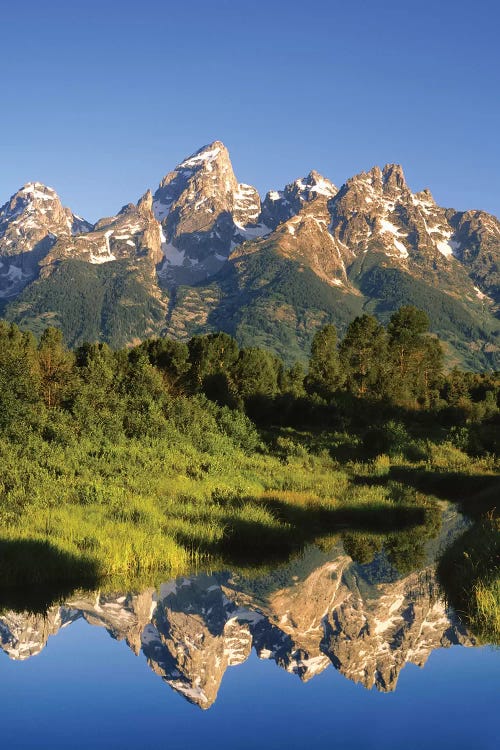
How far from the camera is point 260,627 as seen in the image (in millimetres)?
26781

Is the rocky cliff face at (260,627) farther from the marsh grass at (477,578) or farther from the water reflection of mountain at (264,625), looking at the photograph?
the marsh grass at (477,578)

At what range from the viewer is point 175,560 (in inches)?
1251

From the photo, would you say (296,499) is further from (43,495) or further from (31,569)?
(31,569)

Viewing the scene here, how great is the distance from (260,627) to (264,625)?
28cm

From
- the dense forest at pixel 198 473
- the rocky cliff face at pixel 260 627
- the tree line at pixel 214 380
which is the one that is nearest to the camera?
the rocky cliff face at pixel 260 627

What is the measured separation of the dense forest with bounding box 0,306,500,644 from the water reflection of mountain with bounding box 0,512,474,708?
2.50m

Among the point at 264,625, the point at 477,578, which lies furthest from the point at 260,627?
the point at 477,578

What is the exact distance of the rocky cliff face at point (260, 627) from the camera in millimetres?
23203

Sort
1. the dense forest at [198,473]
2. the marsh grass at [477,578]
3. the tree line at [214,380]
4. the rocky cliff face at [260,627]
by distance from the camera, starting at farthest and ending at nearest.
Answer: the tree line at [214,380] < the dense forest at [198,473] < the marsh grass at [477,578] < the rocky cliff face at [260,627]

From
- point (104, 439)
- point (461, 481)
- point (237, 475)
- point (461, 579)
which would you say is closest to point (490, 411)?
point (461, 481)

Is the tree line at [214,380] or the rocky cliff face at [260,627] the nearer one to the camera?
the rocky cliff face at [260,627]

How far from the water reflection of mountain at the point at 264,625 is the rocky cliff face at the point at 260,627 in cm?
4

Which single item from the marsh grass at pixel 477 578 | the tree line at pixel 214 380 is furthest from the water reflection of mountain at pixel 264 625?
the tree line at pixel 214 380

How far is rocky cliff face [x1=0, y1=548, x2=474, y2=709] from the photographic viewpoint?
23203 millimetres
